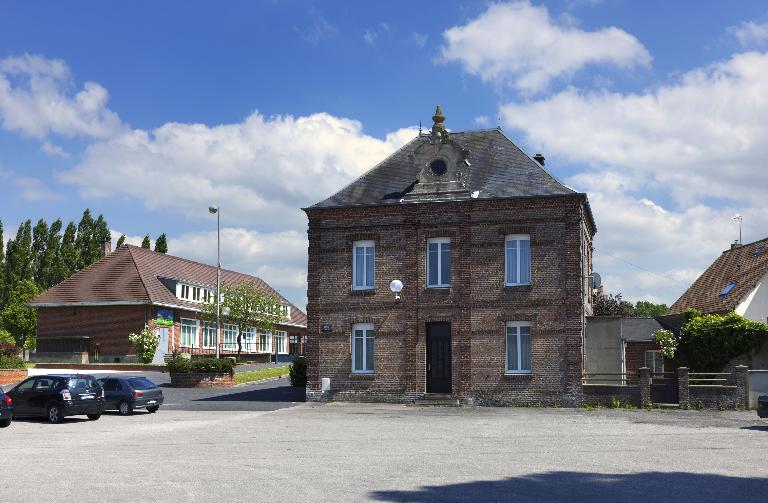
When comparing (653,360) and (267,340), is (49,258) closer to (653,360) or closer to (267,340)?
(267,340)

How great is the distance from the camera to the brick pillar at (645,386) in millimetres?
28828

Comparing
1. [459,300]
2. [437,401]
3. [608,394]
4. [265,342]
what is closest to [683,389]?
[608,394]

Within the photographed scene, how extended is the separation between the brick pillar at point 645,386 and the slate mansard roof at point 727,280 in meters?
14.3

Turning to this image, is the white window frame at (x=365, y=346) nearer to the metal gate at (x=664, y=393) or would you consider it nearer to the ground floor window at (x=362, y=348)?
the ground floor window at (x=362, y=348)

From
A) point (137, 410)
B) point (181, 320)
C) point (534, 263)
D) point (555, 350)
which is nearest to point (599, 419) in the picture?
point (555, 350)

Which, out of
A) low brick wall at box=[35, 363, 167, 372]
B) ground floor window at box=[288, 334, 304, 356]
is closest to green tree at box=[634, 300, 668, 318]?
ground floor window at box=[288, 334, 304, 356]

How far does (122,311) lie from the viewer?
57.2 meters

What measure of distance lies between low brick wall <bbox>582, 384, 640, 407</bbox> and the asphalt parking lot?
382 cm

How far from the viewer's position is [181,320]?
6116 centimetres

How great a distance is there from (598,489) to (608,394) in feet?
59.7

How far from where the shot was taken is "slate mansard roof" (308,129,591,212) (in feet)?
101

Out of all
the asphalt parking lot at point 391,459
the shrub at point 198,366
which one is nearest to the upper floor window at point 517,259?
the asphalt parking lot at point 391,459

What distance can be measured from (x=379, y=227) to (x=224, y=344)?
124 feet

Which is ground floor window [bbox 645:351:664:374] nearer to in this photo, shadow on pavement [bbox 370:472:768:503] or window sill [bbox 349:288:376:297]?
window sill [bbox 349:288:376:297]
